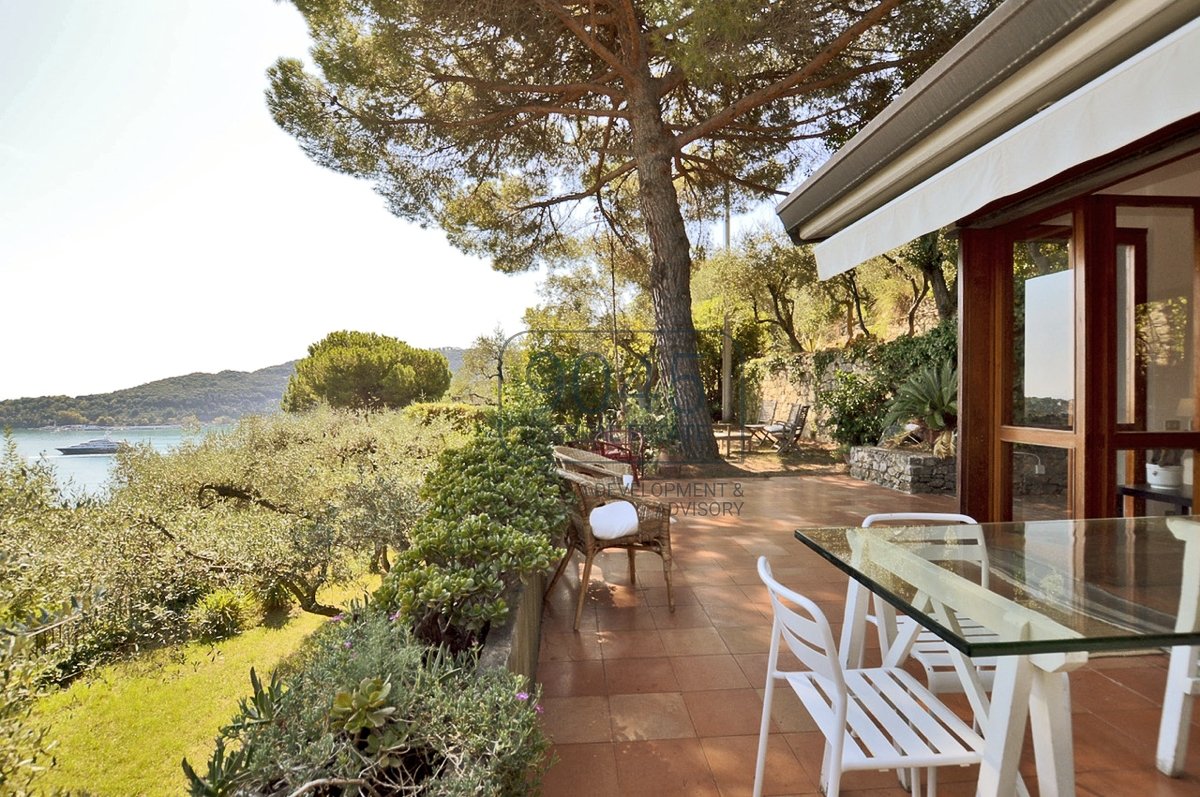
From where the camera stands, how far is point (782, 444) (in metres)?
10.4

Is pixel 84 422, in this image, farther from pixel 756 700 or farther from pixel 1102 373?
pixel 1102 373

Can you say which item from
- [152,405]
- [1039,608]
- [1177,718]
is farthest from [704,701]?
[152,405]

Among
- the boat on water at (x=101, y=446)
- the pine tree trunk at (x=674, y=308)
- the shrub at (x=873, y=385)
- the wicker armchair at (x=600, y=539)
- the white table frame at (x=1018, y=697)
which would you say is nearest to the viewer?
the white table frame at (x=1018, y=697)

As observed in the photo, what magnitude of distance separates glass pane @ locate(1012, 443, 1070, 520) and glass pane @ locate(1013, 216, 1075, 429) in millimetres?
164

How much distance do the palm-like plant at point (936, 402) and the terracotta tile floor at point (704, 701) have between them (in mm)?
4064

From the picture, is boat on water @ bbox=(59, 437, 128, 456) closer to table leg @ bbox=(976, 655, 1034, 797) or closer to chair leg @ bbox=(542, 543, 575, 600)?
chair leg @ bbox=(542, 543, 575, 600)

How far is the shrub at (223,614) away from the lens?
328 cm

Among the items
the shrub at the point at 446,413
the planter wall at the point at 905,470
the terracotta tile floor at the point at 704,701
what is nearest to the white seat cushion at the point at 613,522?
the terracotta tile floor at the point at 704,701

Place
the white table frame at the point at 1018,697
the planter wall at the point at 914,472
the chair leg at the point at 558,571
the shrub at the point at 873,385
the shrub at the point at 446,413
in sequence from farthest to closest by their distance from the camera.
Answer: the shrub at the point at 446,413 → the shrub at the point at 873,385 → the planter wall at the point at 914,472 → the chair leg at the point at 558,571 → the white table frame at the point at 1018,697

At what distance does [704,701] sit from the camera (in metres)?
2.39

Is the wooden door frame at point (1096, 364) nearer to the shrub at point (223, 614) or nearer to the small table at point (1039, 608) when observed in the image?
the small table at point (1039, 608)

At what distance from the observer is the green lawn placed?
2549 mm

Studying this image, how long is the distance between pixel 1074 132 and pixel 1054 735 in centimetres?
157

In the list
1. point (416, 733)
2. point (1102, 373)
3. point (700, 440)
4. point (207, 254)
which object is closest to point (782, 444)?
point (700, 440)
